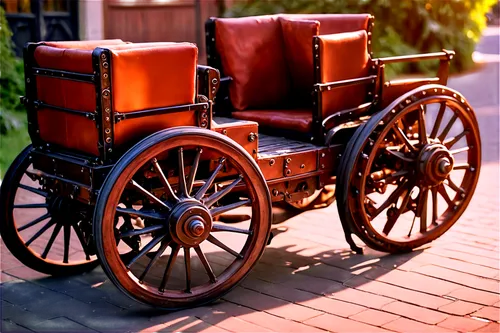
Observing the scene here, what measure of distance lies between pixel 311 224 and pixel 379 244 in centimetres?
99

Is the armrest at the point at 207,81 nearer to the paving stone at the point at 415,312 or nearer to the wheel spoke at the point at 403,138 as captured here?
the wheel spoke at the point at 403,138

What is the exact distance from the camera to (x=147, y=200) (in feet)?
12.5

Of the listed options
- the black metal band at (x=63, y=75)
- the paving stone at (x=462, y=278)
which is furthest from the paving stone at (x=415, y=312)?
the black metal band at (x=63, y=75)

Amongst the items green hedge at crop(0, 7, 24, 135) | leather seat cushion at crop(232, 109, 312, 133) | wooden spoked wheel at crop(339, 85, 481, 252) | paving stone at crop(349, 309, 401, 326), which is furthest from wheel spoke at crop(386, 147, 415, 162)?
green hedge at crop(0, 7, 24, 135)

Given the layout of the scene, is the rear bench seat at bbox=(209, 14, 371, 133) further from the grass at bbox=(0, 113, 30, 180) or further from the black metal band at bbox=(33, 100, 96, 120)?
the grass at bbox=(0, 113, 30, 180)

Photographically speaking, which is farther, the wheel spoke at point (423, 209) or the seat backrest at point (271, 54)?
the seat backrest at point (271, 54)

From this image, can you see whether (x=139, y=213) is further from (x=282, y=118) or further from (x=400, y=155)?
(x=400, y=155)

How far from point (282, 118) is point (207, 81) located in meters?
0.88

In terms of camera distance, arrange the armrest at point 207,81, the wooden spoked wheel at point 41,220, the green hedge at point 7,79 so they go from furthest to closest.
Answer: the green hedge at point 7,79 < the wooden spoked wheel at point 41,220 < the armrest at point 207,81

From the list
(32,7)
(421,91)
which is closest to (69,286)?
(421,91)

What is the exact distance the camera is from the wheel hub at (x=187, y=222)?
3660 mm

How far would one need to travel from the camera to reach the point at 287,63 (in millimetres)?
5180

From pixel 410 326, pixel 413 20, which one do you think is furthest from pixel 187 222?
pixel 413 20

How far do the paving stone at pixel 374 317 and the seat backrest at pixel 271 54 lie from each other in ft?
5.60
